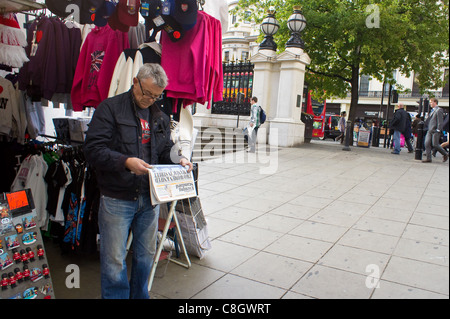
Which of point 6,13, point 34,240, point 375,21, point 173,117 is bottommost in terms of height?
point 34,240

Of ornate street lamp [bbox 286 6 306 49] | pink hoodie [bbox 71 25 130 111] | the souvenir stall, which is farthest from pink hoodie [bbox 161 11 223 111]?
ornate street lamp [bbox 286 6 306 49]

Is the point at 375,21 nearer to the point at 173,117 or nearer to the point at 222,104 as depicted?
the point at 222,104

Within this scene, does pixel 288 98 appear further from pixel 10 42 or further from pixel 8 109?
pixel 10 42

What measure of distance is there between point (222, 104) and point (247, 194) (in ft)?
32.6

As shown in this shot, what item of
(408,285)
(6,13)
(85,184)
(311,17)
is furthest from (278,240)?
(311,17)

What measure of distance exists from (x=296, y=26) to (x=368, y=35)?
308 centimetres

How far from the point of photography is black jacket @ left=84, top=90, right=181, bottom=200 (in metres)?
2.46

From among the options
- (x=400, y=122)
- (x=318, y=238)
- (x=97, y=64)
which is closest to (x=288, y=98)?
(x=400, y=122)

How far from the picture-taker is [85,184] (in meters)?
3.58

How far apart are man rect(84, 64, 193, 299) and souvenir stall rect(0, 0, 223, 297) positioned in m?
0.77

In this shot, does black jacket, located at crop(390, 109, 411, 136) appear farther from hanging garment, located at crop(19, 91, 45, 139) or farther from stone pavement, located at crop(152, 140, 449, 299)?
hanging garment, located at crop(19, 91, 45, 139)

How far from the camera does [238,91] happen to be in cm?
1577

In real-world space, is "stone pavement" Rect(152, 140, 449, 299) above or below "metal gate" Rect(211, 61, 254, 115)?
below

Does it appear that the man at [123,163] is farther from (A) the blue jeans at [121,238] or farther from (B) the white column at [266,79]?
(B) the white column at [266,79]
